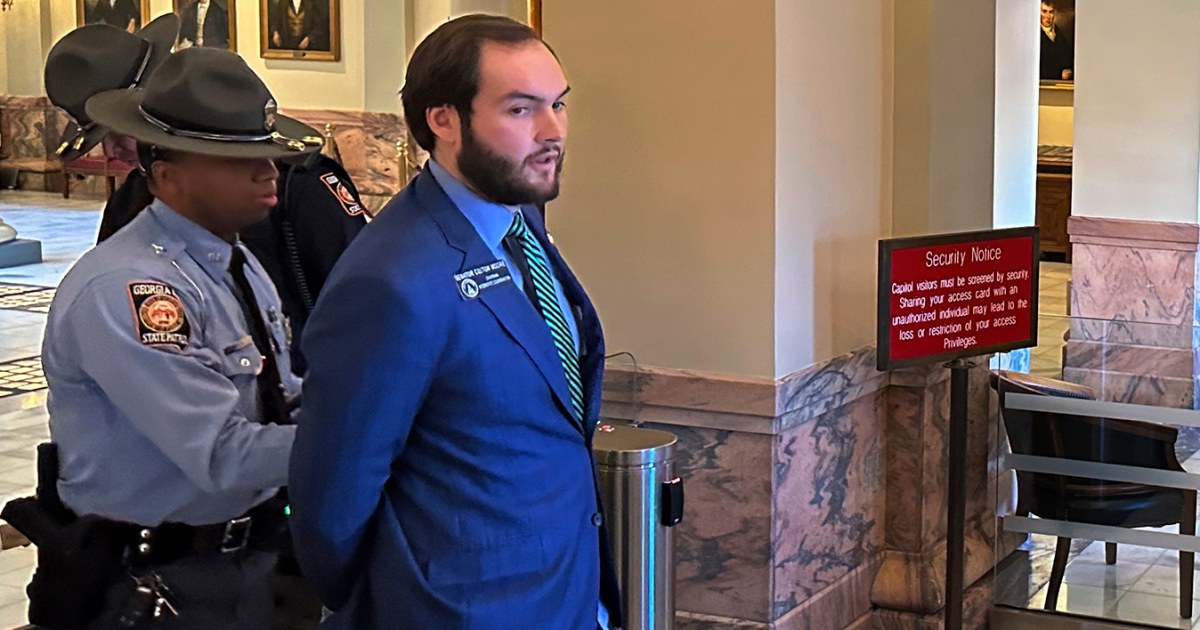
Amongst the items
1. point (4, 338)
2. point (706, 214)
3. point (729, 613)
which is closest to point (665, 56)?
point (706, 214)

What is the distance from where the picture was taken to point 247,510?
8.89 feet

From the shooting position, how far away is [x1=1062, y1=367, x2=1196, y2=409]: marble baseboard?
5297mm

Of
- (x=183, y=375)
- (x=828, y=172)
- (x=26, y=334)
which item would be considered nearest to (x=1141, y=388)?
(x=828, y=172)

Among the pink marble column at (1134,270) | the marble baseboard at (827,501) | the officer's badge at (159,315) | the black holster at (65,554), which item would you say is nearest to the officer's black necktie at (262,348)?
the officer's badge at (159,315)

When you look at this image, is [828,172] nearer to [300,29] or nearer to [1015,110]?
[1015,110]

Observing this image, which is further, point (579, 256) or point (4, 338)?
point (4, 338)

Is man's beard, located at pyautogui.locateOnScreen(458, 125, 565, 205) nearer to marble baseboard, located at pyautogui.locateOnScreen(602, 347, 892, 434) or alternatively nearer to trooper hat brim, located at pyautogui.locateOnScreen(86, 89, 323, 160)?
trooper hat brim, located at pyautogui.locateOnScreen(86, 89, 323, 160)

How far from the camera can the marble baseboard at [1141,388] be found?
5.30 metres

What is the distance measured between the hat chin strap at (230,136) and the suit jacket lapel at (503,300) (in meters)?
0.43

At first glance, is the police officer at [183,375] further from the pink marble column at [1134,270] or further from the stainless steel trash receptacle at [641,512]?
the pink marble column at [1134,270]

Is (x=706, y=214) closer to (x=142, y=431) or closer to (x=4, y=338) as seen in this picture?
(x=142, y=431)

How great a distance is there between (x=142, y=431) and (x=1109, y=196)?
25.5ft

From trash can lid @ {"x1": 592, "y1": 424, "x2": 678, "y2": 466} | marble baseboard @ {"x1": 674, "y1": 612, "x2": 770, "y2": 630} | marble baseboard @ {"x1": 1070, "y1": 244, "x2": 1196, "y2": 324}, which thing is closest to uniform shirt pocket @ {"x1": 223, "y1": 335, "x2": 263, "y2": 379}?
trash can lid @ {"x1": 592, "y1": 424, "x2": 678, "y2": 466}

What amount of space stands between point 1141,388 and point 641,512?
7.66 ft
